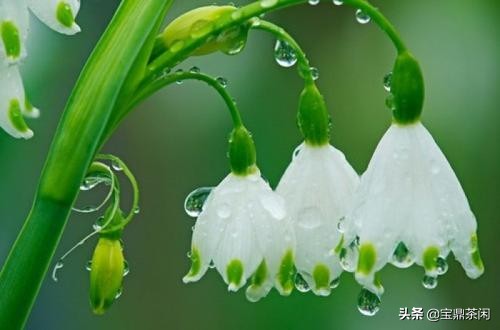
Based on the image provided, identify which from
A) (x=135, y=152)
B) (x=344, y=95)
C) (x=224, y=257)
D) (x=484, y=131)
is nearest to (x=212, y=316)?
(x=135, y=152)

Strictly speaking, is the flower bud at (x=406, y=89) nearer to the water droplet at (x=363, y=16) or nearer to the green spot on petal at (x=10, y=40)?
the water droplet at (x=363, y=16)

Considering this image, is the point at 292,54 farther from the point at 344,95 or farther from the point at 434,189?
the point at 344,95

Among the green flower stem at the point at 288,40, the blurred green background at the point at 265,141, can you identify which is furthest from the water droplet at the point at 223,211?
the blurred green background at the point at 265,141

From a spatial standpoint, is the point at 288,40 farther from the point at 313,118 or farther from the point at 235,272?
the point at 235,272

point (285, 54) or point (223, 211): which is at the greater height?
point (285, 54)

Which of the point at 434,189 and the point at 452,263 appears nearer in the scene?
the point at 434,189

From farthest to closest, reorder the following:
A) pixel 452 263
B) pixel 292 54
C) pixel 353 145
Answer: pixel 353 145 → pixel 452 263 → pixel 292 54

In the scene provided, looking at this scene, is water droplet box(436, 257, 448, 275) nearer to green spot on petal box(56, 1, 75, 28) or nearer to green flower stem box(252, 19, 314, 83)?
green flower stem box(252, 19, 314, 83)

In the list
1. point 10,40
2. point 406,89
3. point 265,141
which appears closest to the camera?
point 10,40

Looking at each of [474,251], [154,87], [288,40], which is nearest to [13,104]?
[154,87]
